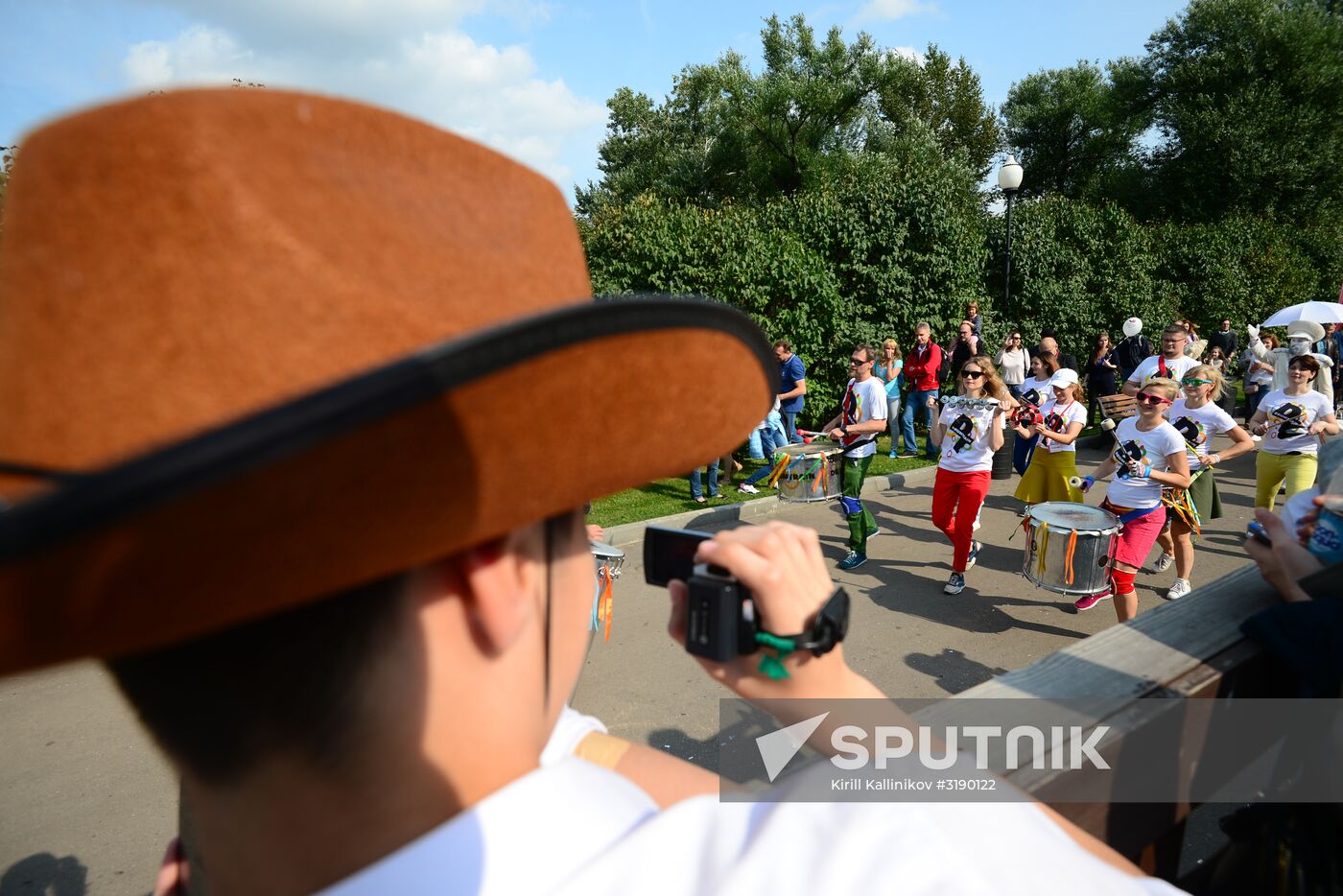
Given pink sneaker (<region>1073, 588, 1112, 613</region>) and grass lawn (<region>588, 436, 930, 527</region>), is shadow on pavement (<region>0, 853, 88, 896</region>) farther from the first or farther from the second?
pink sneaker (<region>1073, 588, 1112, 613</region>)

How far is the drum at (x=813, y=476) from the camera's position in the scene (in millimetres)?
7262

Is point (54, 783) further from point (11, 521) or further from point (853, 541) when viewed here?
point (853, 541)

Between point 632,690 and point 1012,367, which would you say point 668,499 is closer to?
point 632,690

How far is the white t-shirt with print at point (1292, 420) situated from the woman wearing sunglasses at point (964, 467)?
8.41ft

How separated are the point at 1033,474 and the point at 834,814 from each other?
24.9 feet

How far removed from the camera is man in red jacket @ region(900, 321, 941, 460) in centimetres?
1229

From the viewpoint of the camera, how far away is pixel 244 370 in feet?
1.82

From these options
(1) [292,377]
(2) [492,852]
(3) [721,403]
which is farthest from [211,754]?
(3) [721,403]

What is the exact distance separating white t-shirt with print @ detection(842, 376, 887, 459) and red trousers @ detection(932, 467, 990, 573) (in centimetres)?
99

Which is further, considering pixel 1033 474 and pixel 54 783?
pixel 1033 474

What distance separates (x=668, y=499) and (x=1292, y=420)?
265 inches

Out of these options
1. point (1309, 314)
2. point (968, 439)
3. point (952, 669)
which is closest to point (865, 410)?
point (968, 439)

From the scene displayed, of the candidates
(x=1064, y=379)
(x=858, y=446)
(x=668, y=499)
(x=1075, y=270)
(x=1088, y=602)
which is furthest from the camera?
(x=1075, y=270)

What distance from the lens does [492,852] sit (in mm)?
756
